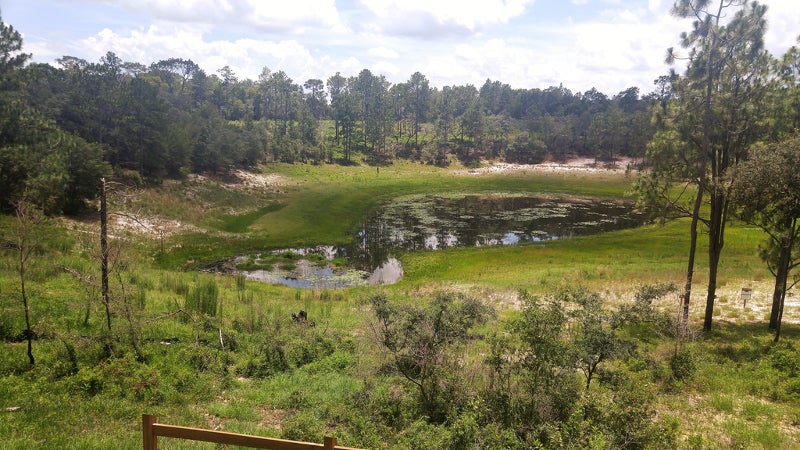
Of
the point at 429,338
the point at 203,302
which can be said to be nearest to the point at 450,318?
the point at 429,338

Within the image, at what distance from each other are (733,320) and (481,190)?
65873mm

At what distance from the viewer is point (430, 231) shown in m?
55.4

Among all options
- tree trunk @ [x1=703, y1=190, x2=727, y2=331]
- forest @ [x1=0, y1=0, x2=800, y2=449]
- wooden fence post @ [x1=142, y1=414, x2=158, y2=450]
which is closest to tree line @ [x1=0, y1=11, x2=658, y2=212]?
forest @ [x1=0, y1=0, x2=800, y2=449]

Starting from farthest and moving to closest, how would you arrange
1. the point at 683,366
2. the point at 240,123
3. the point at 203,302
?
the point at 240,123 → the point at 203,302 → the point at 683,366

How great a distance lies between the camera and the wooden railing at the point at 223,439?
632cm

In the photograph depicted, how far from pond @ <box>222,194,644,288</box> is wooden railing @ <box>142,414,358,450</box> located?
1144 inches

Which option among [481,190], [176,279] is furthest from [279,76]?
[176,279]

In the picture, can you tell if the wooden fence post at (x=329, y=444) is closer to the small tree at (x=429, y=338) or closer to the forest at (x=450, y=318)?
the forest at (x=450, y=318)

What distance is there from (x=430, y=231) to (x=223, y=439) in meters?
49.2

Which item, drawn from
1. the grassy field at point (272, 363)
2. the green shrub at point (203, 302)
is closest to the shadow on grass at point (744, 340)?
the grassy field at point (272, 363)

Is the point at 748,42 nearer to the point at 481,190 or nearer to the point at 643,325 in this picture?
the point at 643,325

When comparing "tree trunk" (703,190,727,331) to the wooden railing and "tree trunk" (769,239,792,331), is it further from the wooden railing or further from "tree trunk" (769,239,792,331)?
the wooden railing

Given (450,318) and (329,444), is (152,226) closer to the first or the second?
(450,318)

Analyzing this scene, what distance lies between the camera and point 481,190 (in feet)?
287
